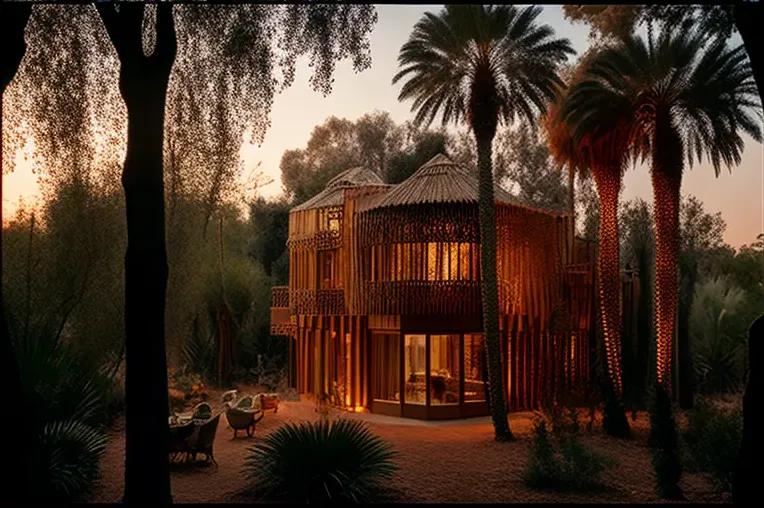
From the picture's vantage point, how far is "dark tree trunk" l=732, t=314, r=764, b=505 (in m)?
6.66

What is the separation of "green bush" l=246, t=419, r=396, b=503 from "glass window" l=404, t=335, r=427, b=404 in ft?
28.4

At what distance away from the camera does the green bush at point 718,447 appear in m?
11.0

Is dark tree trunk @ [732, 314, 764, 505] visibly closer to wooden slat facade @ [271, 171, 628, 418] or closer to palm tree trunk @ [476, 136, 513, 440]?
palm tree trunk @ [476, 136, 513, 440]

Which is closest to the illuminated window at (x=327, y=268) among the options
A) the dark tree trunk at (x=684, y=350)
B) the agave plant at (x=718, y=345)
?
the dark tree trunk at (x=684, y=350)

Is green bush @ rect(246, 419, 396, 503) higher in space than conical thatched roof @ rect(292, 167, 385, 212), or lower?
lower

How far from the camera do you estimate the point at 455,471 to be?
42.6 ft

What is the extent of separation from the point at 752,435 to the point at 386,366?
14247 mm

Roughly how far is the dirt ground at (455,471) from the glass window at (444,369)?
4.32ft

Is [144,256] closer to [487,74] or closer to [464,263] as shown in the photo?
[487,74]

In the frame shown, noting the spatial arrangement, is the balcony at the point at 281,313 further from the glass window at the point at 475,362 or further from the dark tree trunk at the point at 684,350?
the dark tree trunk at the point at 684,350

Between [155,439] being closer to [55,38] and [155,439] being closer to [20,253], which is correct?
[55,38]

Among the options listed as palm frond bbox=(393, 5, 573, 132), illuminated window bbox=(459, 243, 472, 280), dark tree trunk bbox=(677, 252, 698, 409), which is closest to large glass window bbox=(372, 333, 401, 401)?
illuminated window bbox=(459, 243, 472, 280)

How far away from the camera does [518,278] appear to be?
2039 centimetres

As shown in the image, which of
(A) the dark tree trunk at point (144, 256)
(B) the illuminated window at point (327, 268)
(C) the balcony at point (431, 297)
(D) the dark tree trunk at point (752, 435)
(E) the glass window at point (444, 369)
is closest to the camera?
(D) the dark tree trunk at point (752, 435)
